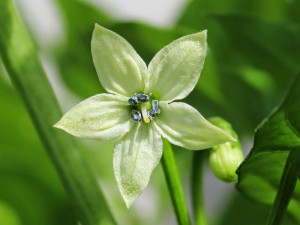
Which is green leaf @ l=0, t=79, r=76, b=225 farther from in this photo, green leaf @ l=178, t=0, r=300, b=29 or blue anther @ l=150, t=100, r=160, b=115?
blue anther @ l=150, t=100, r=160, b=115

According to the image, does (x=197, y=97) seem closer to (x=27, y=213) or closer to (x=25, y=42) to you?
(x=27, y=213)

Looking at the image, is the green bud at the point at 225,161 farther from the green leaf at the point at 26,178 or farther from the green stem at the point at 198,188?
the green leaf at the point at 26,178

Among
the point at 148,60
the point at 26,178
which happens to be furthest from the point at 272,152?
the point at 26,178

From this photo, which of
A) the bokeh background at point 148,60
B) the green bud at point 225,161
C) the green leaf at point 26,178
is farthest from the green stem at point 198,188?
the green leaf at point 26,178

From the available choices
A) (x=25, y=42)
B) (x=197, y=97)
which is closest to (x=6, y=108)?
(x=197, y=97)

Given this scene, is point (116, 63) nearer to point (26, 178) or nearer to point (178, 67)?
point (178, 67)
